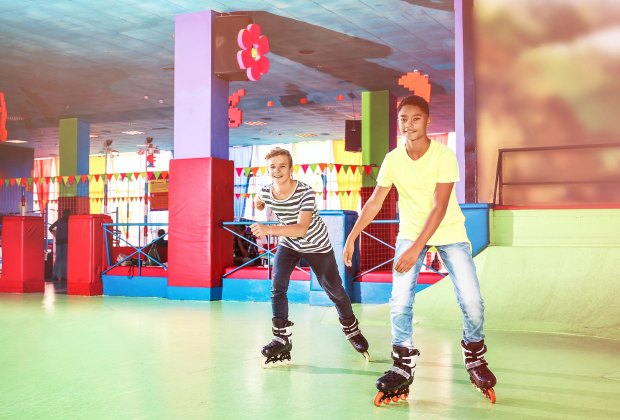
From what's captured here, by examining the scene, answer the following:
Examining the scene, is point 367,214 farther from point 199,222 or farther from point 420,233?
point 199,222

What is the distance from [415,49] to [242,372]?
996 cm

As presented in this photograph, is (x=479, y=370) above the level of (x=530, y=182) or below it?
below

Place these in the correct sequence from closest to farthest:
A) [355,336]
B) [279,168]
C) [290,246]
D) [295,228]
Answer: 1. [295,228]
2. [279,168]
3. [290,246]
4. [355,336]

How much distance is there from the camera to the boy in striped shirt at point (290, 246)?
487 cm

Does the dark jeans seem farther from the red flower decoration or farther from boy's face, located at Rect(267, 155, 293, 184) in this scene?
the red flower decoration

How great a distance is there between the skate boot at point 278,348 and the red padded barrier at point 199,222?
5545 millimetres

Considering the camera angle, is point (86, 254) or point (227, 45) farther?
point (86, 254)

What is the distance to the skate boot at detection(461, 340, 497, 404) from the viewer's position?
3965 mm

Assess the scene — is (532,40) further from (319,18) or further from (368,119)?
(368,119)

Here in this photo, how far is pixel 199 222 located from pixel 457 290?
23.0 feet

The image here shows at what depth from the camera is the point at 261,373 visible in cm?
474

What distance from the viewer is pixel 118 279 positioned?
11406mm

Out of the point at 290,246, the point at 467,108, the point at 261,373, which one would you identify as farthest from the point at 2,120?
the point at 261,373

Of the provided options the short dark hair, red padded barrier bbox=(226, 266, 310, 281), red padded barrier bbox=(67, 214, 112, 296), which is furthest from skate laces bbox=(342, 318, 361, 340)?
red padded barrier bbox=(67, 214, 112, 296)
